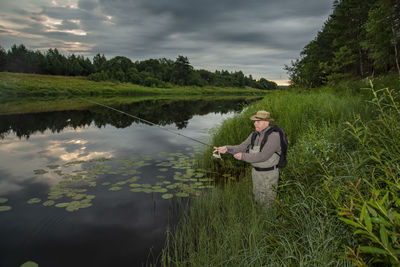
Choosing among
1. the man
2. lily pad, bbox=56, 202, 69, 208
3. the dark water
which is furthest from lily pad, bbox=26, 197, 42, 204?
the man

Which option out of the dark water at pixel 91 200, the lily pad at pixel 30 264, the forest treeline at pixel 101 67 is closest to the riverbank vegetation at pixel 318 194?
the dark water at pixel 91 200

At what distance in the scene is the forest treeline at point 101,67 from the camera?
8794 centimetres

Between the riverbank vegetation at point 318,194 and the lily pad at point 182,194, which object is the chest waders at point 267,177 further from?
the lily pad at point 182,194

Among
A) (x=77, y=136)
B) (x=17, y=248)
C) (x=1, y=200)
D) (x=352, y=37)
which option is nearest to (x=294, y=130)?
(x=17, y=248)

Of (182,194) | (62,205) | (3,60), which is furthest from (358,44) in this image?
(3,60)

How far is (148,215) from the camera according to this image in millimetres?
5758

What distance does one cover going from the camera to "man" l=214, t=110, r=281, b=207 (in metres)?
4.20

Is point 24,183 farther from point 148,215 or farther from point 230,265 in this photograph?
point 230,265

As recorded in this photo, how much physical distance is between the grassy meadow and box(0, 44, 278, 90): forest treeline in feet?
274

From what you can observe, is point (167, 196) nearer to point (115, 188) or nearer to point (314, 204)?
point (115, 188)

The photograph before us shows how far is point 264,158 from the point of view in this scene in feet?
13.8

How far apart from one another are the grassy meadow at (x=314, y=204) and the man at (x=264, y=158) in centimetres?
24

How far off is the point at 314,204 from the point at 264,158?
1.09 metres

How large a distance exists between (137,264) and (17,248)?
2.44 meters
